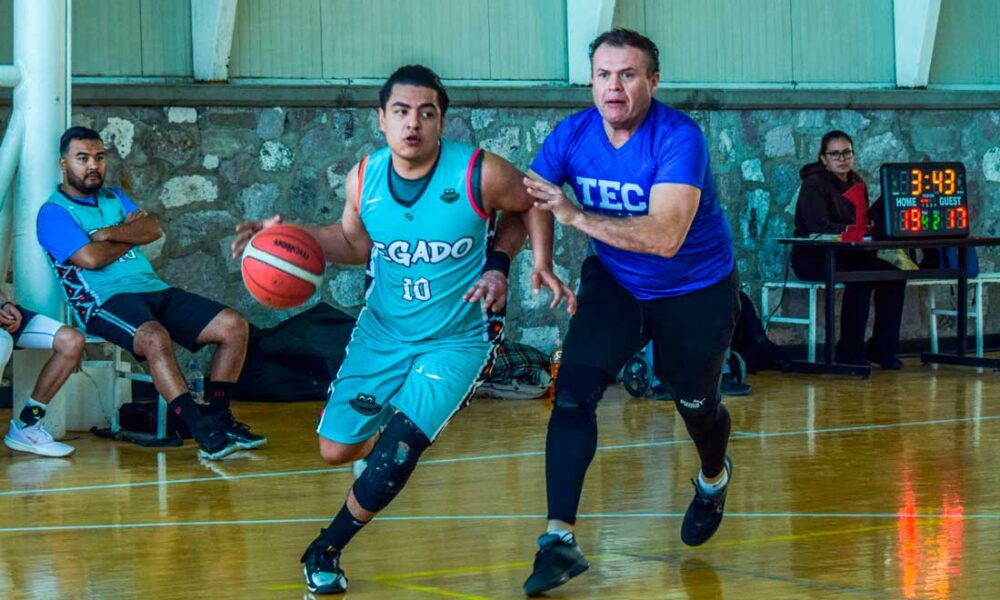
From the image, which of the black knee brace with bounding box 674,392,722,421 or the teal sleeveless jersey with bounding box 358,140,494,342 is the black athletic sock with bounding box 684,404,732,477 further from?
the teal sleeveless jersey with bounding box 358,140,494,342

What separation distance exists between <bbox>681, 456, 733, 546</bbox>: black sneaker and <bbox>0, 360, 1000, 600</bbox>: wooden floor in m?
0.04

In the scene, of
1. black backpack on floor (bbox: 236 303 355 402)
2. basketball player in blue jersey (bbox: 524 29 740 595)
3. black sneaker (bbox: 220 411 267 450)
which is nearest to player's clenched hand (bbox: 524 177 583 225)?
basketball player in blue jersey (bbox: 524 29 740 595)

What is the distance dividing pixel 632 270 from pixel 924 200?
6077 mm

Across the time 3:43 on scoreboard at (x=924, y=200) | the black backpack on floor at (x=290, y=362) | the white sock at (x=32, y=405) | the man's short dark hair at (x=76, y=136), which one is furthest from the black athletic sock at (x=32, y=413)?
the time 3:43 on scoreboard at (x=924, y=200)

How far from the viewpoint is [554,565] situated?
406 centimetres

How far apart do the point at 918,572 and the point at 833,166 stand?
6.54m

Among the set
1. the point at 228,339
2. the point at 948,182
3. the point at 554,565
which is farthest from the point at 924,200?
the point at 554,565

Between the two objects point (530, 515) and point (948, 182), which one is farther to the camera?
point (948, 182)

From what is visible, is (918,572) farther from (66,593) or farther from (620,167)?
(66,593)

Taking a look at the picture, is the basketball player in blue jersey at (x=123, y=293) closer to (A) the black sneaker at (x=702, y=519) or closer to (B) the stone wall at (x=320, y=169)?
(B) the stone wall at (x=320, y=169)

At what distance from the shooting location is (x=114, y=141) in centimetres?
915

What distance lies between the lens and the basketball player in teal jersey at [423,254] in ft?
14.5

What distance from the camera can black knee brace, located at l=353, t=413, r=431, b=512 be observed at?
13.7 feet

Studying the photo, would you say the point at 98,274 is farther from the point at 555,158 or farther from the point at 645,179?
the point at 645,179
